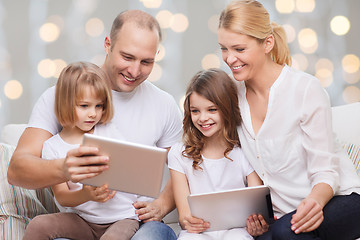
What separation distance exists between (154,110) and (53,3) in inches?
41.2

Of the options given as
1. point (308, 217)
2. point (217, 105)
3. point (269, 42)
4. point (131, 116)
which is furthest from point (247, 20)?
point (308, 217)

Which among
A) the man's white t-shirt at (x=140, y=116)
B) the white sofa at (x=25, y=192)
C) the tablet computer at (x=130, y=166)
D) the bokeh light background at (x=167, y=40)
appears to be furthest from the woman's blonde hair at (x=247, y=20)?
the bokeh light background at (x=167, y=40)

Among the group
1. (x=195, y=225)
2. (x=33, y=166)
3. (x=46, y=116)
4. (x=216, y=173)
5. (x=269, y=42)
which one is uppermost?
(x=269, y=42)

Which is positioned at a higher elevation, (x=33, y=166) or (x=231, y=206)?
(x=33, y=166)

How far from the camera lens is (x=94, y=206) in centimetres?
162

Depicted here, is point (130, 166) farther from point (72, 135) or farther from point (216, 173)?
point (216, 173)

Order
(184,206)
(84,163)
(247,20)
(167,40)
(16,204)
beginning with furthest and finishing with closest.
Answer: (167,40) < (16,204) < (184,206) < (247,20) < (84,163)

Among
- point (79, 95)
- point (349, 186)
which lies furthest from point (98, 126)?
point (349, 186)

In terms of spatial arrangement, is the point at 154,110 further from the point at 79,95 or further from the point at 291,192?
the point at 291,192

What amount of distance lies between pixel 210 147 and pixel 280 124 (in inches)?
12.9

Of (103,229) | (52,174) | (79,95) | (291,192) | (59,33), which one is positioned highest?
(59,33)

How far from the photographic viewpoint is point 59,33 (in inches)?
98.7

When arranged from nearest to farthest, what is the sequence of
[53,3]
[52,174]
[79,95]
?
[52,174] → [79,95] → [53,3]

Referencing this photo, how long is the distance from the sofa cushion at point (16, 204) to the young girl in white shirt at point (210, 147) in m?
0.56
